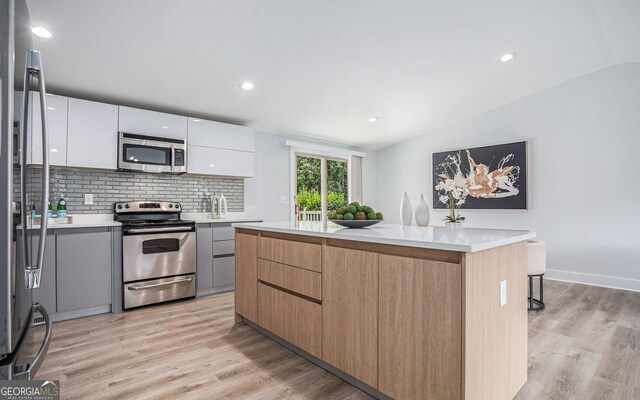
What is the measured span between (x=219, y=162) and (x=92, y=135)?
1.31 m

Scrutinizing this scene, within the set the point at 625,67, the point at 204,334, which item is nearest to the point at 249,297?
the point at 204,334

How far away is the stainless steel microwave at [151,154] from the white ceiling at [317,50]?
442 millimetres

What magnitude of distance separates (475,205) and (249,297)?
3917 mm

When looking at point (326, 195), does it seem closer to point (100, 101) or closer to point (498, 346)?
point (100, 101)

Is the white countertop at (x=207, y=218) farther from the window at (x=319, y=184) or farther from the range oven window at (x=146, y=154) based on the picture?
the window at (x=319, y=184)

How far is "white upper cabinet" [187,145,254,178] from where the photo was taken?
12.9 ft

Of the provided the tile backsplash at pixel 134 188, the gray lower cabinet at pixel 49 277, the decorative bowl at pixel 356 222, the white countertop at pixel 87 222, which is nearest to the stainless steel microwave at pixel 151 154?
the tile backsplash at pixel 134 188

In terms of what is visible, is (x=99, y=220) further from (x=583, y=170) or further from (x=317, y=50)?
(x=583, y=170)

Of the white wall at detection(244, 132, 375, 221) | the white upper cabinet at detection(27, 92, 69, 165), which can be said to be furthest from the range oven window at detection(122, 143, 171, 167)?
the white wall at detection(244, 132, 375, 221)

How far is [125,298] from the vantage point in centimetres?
327

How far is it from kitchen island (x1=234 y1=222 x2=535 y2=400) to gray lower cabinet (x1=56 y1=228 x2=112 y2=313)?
78.8 inches

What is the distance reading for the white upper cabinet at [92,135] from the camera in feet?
10.5

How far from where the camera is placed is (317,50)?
3.08 meters

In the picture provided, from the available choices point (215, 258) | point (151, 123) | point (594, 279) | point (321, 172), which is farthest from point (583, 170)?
point (151, 123)
